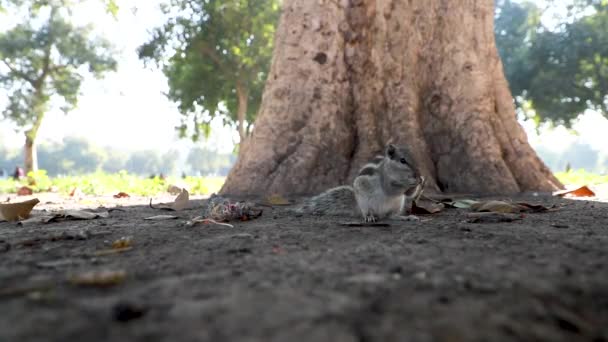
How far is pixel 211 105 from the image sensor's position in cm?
2123

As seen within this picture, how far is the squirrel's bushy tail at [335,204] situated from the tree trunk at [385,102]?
168 centimetres

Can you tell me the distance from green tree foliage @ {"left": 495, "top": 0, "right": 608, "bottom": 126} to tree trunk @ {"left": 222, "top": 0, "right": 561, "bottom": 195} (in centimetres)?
2121

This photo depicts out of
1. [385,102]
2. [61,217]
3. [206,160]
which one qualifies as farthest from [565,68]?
[206,160]

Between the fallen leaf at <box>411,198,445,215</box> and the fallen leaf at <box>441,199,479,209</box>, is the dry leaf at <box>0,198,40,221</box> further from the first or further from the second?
the fallen leaf at <box>441,199,479,209</box>

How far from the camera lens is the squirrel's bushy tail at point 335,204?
11.2 feet

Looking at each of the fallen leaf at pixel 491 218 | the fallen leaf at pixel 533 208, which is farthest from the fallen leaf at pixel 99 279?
the fallen leaf at pixel 533 208

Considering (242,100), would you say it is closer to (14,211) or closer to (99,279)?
(14,211)

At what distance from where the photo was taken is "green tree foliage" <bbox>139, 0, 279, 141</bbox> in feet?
62.6

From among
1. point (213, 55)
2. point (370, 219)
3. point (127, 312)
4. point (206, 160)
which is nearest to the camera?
point (127, 312)

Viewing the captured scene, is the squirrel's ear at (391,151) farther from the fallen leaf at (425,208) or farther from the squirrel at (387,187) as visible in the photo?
the fallen leaf at (425,208)

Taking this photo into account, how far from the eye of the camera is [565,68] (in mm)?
23906

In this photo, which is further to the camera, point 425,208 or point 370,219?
point 425,208

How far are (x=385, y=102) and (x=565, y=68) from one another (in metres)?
22.9

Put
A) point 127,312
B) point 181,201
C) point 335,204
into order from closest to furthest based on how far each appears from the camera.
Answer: point 127,312
point 335,204
point 181,201
